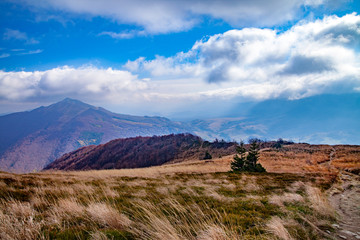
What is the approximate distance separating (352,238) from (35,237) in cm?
762

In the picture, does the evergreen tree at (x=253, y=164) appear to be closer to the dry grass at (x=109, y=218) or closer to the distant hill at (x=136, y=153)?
the dry grass at (x=109, y=218)

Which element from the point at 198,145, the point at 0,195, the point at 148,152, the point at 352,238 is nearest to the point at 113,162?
the point at 148,152

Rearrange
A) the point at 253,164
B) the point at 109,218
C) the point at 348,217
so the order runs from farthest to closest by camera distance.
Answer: the point at 253,164
the point at 348,217
the point at 109,218

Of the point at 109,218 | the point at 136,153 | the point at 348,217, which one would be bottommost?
the point at 136,153

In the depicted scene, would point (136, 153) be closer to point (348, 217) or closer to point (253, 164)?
point (253, 164)

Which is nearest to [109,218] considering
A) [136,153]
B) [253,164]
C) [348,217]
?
[348,217]

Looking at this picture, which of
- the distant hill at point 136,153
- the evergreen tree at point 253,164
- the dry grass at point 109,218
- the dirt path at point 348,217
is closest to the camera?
the dry grass at point 109,218

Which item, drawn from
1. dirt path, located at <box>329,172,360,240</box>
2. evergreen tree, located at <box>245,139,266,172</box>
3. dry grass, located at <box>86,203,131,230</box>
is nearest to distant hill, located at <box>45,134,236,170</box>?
evergreen tree, located at <box>245,139,266,172</box>

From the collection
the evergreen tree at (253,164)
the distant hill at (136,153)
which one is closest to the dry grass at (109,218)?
the evergreen tree at (253,164)

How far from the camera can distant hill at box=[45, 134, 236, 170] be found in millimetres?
96562

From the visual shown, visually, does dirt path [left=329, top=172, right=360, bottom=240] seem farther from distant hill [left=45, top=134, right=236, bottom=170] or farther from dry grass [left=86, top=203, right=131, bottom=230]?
distant hill [left=45, top=134, right=236, bottom=170]

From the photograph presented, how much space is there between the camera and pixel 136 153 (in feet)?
369

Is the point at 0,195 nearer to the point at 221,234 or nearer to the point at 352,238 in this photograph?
the point at 221,234

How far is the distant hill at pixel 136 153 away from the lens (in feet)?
317
